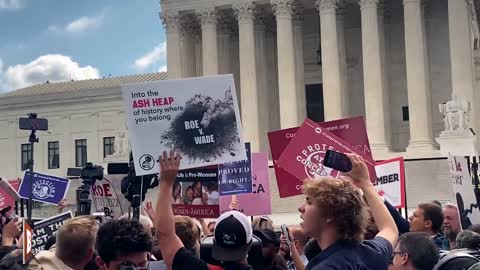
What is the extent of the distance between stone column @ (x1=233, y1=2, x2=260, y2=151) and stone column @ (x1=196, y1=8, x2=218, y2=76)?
171 centimetres

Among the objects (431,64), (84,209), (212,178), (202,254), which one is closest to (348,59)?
(431,64)

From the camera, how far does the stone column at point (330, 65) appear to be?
4325cm

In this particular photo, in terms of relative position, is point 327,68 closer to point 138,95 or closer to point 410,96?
point 410,96

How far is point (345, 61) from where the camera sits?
46.2 metres

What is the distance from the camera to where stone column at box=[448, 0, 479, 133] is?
4128cm

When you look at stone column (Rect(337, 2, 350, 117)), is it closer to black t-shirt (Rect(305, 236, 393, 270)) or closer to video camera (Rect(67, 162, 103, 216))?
video camera (Rect(67, 162, 103, 216))

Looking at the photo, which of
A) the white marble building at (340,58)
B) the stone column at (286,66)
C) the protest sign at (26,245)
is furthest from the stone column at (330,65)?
the protest sign at (26,245)

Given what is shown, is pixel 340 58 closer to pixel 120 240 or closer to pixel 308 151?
pixel 308 151

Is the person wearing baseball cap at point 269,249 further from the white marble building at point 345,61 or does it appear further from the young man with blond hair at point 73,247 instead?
the white marble building at point 345,61

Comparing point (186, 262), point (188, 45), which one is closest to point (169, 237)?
point (186, 262)

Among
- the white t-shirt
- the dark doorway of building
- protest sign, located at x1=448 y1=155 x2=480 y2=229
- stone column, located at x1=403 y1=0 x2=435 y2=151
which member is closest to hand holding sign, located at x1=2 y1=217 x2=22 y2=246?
protest sign, located at x1=448 y1=155 x2=480 y2=229

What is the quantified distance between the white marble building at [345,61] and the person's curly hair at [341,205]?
1298 inches

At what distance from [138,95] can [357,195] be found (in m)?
4.09

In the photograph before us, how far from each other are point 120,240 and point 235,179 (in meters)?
9.70
